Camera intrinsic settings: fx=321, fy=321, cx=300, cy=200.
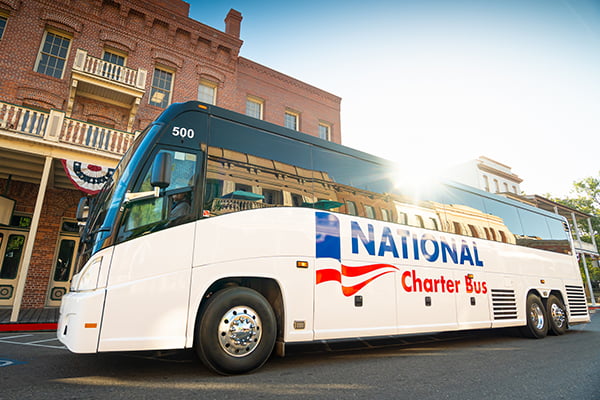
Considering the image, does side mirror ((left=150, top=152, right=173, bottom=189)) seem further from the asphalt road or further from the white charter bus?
the asphalt road

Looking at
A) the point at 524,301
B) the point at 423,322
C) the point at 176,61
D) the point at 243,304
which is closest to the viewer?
the point at 243,304

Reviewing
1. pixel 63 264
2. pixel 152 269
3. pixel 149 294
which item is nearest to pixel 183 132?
pixel 152 269

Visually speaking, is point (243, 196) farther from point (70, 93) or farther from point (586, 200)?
point (586, 200)

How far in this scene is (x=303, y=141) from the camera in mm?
5156

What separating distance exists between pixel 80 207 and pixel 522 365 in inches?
277

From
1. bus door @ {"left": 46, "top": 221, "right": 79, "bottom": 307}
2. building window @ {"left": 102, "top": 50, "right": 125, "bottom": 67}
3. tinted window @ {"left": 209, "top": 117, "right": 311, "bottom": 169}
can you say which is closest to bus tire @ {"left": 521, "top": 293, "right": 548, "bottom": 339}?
tinted window @ {"left": 209, "top": 117, "right": 311, "bottom": 169}

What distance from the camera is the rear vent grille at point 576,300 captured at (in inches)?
338

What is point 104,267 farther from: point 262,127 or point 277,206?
point 262,127

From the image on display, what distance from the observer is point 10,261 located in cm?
1137

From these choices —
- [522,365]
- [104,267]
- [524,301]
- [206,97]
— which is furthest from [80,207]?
[206,97]

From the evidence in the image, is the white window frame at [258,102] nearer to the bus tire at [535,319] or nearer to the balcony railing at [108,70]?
the balcony railing at [108,70]

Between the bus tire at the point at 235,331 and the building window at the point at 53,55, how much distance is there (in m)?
A: 14.1

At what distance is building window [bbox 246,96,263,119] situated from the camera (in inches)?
695

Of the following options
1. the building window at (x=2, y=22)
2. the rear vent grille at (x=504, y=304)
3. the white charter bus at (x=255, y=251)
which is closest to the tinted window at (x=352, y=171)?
the white charter bus at (x=255, y=251)
